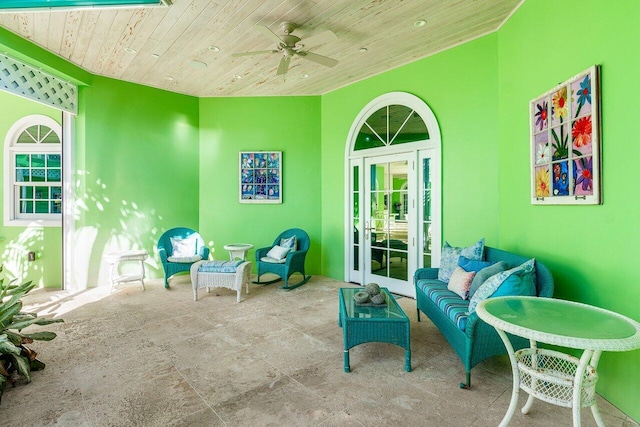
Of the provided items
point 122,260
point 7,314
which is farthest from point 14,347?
point 122,260

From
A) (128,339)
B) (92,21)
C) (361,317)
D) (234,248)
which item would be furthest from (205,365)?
(92,21)

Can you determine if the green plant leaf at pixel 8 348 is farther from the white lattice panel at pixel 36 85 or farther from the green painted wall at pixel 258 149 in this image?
the green painted wall at pixel 258 149

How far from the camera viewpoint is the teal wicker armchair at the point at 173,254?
473 cm

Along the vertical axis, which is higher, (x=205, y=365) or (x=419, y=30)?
(x=419, y=30)

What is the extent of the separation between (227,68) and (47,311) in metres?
3.88

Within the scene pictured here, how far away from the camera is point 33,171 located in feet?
16.6

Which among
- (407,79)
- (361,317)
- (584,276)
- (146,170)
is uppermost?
(407,79)

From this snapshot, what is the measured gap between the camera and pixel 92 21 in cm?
336

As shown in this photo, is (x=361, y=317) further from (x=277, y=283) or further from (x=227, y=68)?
(x=227, y=68)

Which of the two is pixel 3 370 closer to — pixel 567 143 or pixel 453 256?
pixel 453 256

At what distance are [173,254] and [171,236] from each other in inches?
12.5

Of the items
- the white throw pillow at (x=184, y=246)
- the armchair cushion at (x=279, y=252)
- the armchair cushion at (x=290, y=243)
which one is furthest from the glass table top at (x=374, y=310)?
the white throw pillow at (x=184, y=246)

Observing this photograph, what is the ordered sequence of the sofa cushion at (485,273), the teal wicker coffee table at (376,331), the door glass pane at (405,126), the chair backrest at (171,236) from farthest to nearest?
1. the chair backrest at (171,236)
2. the door glass pane at (405,126)
3. the sofa cushion at (485,273)
4. the teal wicker coffee table at (376,331)

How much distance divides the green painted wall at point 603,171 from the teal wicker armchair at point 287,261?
2975 millimetres
